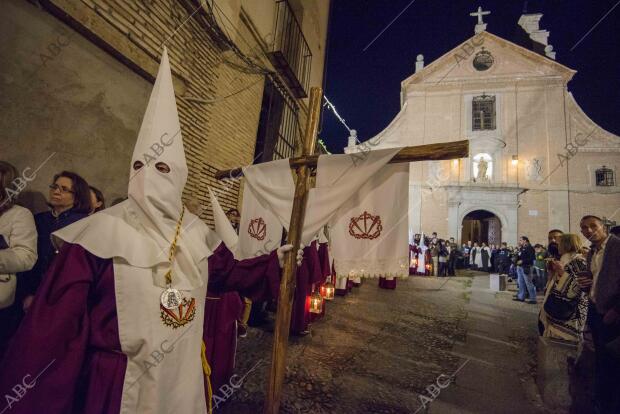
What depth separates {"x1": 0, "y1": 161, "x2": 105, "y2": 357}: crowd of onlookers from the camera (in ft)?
7.18

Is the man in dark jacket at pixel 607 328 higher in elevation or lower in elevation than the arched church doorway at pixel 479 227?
lower

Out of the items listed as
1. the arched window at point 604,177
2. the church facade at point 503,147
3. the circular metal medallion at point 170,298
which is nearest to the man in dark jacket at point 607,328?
the circular metal medallion at point 170,298

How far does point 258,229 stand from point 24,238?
2233 millimetres

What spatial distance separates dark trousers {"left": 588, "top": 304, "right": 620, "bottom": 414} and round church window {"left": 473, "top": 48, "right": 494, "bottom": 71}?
24.1 metres

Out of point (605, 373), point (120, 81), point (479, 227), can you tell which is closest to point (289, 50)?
point (120, 81)

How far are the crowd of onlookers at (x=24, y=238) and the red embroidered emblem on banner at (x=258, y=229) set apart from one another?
5.72 feet

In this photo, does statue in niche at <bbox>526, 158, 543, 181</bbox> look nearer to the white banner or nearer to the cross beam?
the white banner

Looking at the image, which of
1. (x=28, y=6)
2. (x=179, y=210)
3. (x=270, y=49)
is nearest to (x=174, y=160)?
(x=179, y=210)

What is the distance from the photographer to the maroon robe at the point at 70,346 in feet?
4.67

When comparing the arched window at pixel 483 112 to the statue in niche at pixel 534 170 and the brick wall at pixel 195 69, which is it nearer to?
the statue in niche at pixel 534 170

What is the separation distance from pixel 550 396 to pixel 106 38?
6.32 metres

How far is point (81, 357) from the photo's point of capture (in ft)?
5.11

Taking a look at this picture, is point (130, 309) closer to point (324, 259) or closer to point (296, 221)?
point (296, 221)

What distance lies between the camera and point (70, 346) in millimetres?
1547
